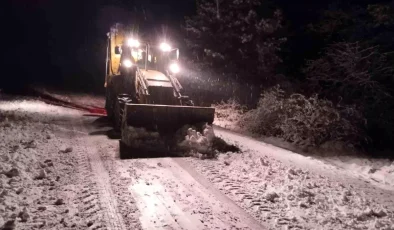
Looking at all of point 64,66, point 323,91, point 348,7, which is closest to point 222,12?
point 348,7

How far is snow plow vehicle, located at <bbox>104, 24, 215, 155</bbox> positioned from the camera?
30.9ft

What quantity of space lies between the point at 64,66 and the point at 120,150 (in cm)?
3568

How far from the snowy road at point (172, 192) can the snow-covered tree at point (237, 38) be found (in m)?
11.5

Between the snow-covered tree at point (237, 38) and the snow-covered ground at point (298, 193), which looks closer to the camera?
the snow-covered ground at point (298, 193)

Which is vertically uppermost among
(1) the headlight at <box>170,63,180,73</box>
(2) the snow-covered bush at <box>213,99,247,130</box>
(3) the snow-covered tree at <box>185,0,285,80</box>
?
(3) the snow-covered tree at <box>185,0,285,80</box>

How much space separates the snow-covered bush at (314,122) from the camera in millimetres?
12445

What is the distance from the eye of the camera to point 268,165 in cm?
853

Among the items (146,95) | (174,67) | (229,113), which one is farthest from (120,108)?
(229,113)

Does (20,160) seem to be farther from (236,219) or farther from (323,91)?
(323,91)

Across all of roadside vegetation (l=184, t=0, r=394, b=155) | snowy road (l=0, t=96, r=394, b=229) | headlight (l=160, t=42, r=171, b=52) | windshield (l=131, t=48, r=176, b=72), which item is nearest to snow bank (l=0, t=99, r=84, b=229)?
snowy road (l=0, t=96, r=394, b=229)

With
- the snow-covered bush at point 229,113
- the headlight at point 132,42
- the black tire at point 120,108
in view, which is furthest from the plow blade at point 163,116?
the snow-covered bush at point 229,113

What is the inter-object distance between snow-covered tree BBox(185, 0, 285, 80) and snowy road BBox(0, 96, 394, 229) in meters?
11.5

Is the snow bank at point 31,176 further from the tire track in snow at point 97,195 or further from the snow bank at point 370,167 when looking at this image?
the snow bank at point 370,167

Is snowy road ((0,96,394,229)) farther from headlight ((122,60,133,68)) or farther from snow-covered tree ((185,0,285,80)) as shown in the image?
snow-covered tree ((185,0,285,80))
